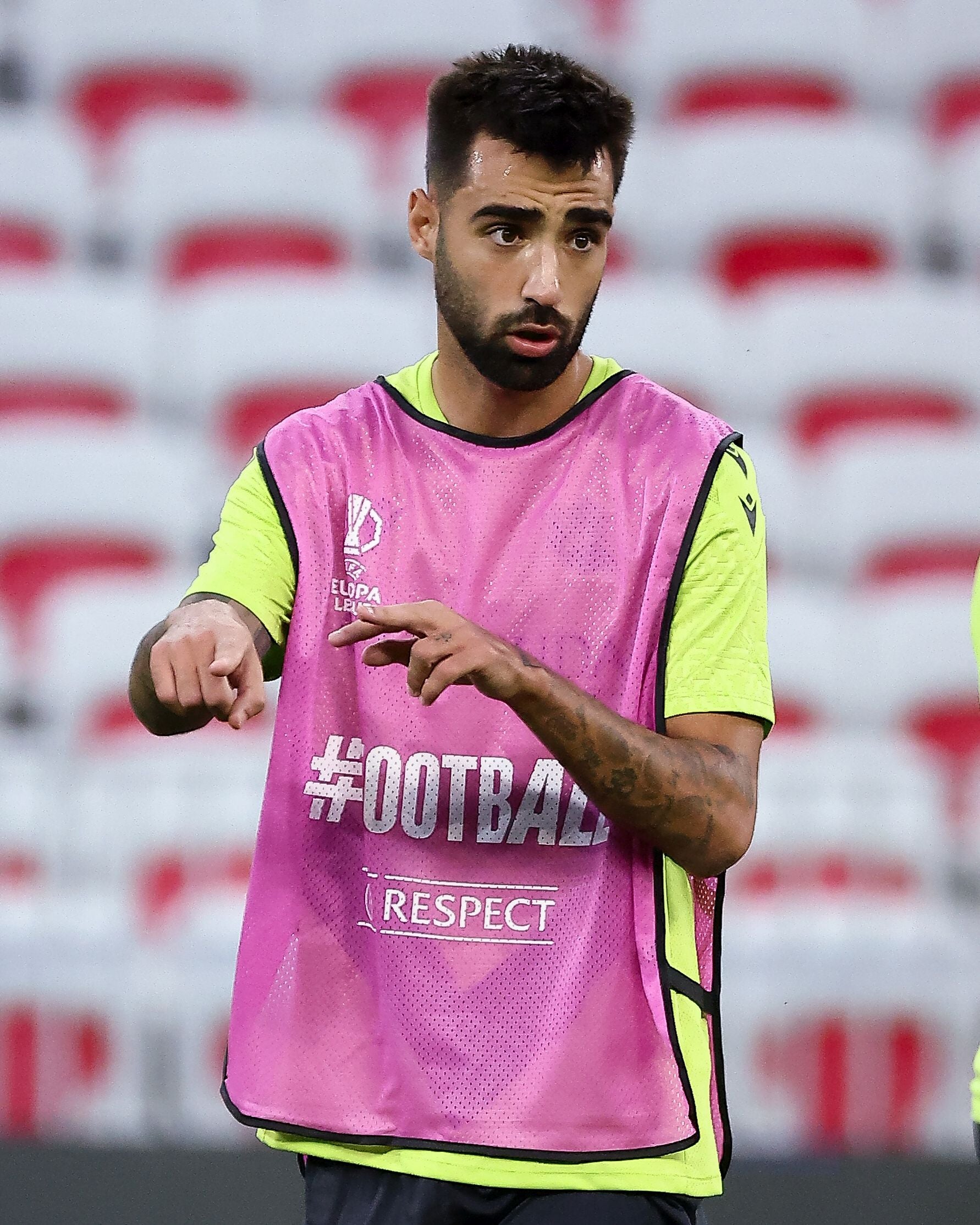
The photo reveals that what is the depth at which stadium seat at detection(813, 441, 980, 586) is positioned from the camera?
3955 mm

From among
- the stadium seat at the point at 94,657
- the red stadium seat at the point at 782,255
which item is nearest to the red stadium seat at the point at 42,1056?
the stadium seat at the point at 94,657

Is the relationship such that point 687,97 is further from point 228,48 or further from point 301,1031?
point 301,1031

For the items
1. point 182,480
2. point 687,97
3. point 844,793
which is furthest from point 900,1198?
point 687,97

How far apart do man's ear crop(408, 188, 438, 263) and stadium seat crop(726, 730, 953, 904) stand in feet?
5.80

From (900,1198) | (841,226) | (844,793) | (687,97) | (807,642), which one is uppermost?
(687,97)

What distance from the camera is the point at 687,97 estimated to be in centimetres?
468

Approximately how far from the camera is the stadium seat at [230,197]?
4270 mm

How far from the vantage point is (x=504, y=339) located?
157 cm

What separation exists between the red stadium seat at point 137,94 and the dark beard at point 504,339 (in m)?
3.05

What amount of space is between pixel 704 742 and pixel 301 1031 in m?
0.43

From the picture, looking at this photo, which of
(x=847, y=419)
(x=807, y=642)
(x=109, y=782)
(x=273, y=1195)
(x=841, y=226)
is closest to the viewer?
(x=273, y=1195)

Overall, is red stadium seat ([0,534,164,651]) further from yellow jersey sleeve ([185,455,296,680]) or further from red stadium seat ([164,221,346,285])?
yellow jersey sleeve ([185,455,296,680])

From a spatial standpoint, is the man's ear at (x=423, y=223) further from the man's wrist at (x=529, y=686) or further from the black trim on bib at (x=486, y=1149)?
Result: the black trim on bib at (x=486, y=1149)

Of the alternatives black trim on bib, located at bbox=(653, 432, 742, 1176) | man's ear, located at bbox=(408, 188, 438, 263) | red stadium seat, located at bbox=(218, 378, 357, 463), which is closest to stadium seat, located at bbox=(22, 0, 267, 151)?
red stadium seat, located at bbox=(218, 378, 357, 463)
